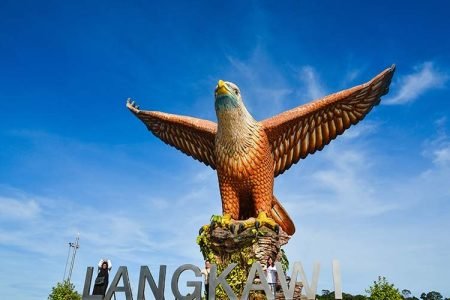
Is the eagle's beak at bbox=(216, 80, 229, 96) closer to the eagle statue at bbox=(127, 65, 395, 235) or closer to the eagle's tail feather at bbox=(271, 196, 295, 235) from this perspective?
the eagle statue at bbox=(127, 65, 395, 235)

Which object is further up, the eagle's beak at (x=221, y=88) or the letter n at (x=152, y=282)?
the eagle's beak at (x=221, y=88)

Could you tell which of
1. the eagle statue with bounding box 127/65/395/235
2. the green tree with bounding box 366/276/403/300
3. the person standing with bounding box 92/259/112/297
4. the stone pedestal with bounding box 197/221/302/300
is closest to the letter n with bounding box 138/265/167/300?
the person standing with bounding box 92/259/112/297

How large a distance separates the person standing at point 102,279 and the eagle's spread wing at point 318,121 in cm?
397

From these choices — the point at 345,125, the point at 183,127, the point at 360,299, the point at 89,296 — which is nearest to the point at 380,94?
the point at 345,125

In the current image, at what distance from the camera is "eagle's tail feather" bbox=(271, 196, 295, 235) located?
878 cm

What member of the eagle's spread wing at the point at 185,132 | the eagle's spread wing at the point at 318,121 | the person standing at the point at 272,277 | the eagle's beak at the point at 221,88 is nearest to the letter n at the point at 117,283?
the person standing at the point at 272,277

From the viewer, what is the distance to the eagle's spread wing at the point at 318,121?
27.3ft

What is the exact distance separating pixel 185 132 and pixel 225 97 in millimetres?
2099

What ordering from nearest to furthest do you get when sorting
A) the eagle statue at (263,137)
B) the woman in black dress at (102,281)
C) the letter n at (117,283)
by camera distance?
the letter n at (117,283)
the woman in black dress at (102,281)
the eagle statue at (263,137)

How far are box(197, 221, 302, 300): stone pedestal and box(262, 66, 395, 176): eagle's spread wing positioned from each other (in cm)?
213

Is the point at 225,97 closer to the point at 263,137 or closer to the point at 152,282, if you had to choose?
the point at 263,137

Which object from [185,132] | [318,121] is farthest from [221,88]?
[318,121]

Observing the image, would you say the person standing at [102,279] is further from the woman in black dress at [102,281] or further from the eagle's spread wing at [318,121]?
the eagle's spread wing at [318,121]

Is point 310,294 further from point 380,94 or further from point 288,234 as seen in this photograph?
point 380,94
